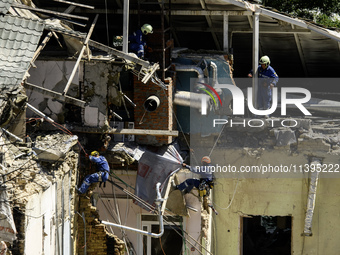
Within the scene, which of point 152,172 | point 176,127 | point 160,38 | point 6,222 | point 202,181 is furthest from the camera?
point 176,127

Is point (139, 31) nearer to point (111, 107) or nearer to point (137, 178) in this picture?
point (111, 107)

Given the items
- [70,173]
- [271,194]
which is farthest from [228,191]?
[70,173]

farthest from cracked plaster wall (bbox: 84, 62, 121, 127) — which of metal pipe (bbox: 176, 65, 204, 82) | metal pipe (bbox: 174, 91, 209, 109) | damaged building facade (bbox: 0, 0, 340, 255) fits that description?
metal pipe (bbox: 176, 65, 204, 82)

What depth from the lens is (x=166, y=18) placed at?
30219 mm

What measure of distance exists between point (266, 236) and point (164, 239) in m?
4.94

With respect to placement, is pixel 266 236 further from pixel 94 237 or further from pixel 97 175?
pixel 97 175

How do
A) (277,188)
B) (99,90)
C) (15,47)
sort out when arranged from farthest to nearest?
(277,188) < (99,90) < (15,47)

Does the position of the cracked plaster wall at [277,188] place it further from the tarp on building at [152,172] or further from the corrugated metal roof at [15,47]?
the corrugated metal roof at [15,47]

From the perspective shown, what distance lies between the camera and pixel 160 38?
2906 cm

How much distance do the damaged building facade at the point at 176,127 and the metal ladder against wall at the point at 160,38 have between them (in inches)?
1.5

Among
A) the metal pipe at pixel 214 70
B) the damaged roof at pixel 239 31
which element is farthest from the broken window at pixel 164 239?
the damaged roof at pixel 239 31

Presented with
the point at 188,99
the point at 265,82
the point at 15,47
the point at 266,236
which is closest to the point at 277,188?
the point at 265,82

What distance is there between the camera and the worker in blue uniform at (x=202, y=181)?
90.1 ft

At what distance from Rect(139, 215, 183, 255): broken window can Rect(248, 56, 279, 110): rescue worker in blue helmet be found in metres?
4.09
